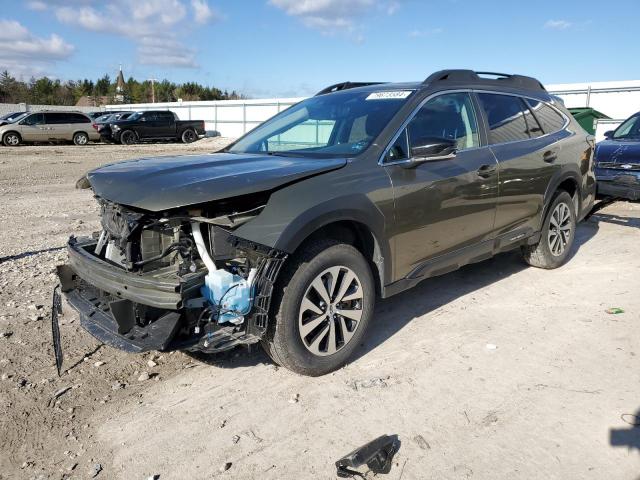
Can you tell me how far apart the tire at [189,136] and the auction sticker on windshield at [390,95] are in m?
26.7

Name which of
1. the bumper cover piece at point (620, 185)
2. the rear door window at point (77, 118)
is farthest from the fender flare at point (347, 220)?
the rear door window at point (77, 118)

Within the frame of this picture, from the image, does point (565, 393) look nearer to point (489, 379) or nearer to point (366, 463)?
point (489, 379)

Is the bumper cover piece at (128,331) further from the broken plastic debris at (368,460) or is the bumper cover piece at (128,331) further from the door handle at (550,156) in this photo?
the door handle at (550,156)

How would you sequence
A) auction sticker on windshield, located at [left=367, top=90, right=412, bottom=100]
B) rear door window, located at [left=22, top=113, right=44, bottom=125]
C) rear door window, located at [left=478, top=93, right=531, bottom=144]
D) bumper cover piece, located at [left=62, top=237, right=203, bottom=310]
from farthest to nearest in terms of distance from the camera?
rear door window, located at [left=22, top=113, right=44, bottom=125] < rear door window, located at [left=478, top=93, right=531, bottom=144] < auction sticker on windshield, located at [left=367, top=90, right=412, bottom=100] < bumper cover piece, located at [left=62, top=237, right=203, bottom=310]

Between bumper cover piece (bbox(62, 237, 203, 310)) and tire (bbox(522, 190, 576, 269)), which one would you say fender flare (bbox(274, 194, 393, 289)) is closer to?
bumper cover piece (bbox(62, 237, 203, 310))

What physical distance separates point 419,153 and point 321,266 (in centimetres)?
115

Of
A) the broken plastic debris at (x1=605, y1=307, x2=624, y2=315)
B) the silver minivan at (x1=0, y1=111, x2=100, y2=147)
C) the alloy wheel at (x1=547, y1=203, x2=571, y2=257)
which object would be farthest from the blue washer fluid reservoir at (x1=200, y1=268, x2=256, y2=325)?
the silver minivan at (x1=0, y1=111, x2=100, y2=147)

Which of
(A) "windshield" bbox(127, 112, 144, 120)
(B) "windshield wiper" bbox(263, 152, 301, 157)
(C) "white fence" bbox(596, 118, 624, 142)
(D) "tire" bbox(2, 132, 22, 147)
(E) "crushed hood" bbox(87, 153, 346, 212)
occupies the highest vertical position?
(C) "white fence" bbox(596, 118, 624, 142)

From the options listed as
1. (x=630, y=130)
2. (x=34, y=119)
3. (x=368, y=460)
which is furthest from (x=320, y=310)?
(x=34, y=119)

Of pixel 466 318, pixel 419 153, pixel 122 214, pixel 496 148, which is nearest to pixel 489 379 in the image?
pixel 466 318

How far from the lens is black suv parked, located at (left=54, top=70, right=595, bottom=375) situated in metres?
3.12

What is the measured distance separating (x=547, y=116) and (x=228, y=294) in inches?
168

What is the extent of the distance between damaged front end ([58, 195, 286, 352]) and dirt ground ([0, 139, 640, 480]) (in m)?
0.46

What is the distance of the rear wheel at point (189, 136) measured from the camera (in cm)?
2961
